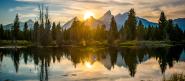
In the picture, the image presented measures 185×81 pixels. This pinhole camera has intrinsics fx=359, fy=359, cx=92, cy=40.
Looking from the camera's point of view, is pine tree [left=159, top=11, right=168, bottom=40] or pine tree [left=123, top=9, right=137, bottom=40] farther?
pine tree [left=159, top=11, right=168, bottom=40]

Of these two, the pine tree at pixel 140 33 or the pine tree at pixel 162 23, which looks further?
the pine tree at pixel 162 23

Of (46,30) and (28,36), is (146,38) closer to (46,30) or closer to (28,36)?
(46,30)

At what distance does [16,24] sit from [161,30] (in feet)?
220

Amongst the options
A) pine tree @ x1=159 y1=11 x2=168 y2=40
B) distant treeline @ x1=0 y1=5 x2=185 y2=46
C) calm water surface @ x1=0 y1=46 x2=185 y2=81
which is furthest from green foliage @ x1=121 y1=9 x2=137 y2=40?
calm water surface @ x1=0 y1=46 x2=185 y2=81

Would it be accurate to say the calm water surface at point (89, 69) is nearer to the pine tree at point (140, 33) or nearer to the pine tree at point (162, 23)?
the pine tree at point (140, 33)

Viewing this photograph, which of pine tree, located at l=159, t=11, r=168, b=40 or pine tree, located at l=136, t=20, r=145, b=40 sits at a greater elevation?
pine tree, located at l=159, t=11, r=168, b=40

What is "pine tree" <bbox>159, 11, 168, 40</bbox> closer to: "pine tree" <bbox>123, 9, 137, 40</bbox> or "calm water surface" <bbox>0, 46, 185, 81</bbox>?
"pine tree" <bbox>123, 9, 137, 40</bbox>

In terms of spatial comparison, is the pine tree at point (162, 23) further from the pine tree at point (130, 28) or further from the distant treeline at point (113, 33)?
the pine tree at point (130, 28)

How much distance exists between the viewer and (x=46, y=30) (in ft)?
480

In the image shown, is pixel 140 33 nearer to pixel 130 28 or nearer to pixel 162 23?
pixel 130 28

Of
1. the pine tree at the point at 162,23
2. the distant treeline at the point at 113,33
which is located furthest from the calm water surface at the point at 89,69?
the pine tree at the point at 162,23

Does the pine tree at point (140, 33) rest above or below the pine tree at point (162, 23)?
below

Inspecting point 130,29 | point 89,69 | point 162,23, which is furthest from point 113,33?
point 89,69

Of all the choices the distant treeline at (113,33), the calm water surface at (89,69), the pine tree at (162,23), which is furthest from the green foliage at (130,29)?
the calm water surface at (89,69)
